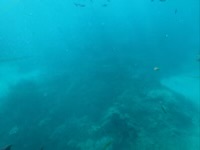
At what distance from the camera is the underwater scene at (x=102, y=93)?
15.4 m

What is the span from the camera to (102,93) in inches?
805

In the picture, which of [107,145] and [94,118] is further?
[94,118]

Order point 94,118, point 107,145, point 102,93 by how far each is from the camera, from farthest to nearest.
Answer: point 102,93
point 94,118
point 107,145

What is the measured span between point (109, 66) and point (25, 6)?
79.9 metres

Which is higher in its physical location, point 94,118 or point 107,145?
point 107,145

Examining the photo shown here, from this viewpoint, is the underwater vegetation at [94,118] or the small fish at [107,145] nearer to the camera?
the small fish at [107,145]

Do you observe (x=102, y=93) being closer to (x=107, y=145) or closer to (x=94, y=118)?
(x=94, y=118)

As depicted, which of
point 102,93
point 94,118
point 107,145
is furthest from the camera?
point 102,93

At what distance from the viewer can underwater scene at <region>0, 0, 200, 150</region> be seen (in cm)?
1538

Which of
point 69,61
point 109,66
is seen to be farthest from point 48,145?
point 69,61

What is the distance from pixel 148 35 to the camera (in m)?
44.9

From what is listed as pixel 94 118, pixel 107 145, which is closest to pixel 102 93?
pixel 94 118

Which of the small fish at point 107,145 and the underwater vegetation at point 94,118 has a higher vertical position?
the small fish at point 107,145

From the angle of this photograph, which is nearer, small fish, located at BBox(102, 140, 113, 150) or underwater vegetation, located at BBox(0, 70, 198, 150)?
small fish, located at BBox(102, 140, 113, 150)
